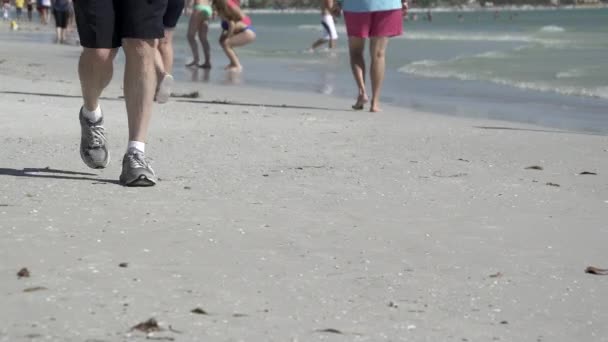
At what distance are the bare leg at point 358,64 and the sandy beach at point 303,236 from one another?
216cm

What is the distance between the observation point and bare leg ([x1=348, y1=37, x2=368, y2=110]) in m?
10.7

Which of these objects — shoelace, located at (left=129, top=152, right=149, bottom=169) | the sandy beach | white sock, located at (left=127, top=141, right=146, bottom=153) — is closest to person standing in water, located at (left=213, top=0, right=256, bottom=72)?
the sandy beach

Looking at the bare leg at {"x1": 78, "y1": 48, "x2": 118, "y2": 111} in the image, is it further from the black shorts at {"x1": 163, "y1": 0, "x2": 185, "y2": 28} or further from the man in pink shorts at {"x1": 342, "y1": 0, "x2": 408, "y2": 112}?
the man in pink shorts at {"x1": 342, "y1": 0, "x2": 408, "y2": 112}

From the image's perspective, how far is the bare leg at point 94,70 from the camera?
6.04 m

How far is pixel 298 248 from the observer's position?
4.68 m

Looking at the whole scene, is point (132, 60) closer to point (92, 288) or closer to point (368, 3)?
point (92, 288)

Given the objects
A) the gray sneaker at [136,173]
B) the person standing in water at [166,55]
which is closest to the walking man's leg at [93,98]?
the gray sneaker at [136,173]

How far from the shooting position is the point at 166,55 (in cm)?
1001

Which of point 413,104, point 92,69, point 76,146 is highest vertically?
point 92,69

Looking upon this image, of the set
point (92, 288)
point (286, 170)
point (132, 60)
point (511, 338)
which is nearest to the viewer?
point (511, 338)

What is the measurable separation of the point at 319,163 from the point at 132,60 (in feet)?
4.43

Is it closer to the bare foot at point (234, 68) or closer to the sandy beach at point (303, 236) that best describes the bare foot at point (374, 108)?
the sandy beach at point (303, 236)

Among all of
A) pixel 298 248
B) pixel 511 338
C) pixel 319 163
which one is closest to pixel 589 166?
pixel 319 163

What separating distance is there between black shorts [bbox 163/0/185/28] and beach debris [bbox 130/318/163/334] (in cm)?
413
